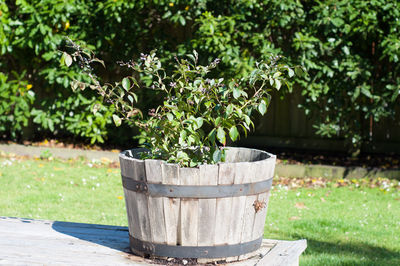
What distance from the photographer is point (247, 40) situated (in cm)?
643

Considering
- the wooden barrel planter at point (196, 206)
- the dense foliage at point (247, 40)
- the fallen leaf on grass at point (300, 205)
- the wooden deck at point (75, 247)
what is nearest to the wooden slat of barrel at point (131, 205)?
the wooden barrel planter at point (196, 206)

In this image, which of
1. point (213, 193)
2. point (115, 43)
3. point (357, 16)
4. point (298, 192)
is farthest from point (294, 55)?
point (213, 193)

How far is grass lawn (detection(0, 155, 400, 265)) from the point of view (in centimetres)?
398

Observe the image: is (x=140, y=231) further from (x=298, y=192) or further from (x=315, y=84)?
(x=315, y=84)

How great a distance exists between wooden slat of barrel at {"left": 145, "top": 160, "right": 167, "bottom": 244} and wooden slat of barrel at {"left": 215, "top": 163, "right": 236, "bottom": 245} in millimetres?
244

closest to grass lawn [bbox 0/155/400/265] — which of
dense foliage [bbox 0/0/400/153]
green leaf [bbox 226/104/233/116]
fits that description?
dense foliage [bbox 0/0/400/153]

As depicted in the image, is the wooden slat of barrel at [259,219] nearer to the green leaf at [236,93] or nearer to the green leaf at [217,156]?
the green leaf at [217,156]

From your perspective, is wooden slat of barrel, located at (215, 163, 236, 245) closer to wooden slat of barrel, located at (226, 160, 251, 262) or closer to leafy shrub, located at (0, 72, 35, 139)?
wooden slat of barrel, located at (226, 160, 251, 262)

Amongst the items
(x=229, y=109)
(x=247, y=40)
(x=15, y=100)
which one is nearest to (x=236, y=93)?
(x=229, y=109)

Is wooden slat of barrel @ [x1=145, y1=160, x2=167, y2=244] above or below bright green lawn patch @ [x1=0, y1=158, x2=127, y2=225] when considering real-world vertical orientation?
above

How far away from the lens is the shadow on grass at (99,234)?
2671 mm

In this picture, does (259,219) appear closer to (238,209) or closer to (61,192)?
(238,209)

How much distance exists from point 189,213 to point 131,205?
31 centimetres

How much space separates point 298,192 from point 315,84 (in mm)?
1428
